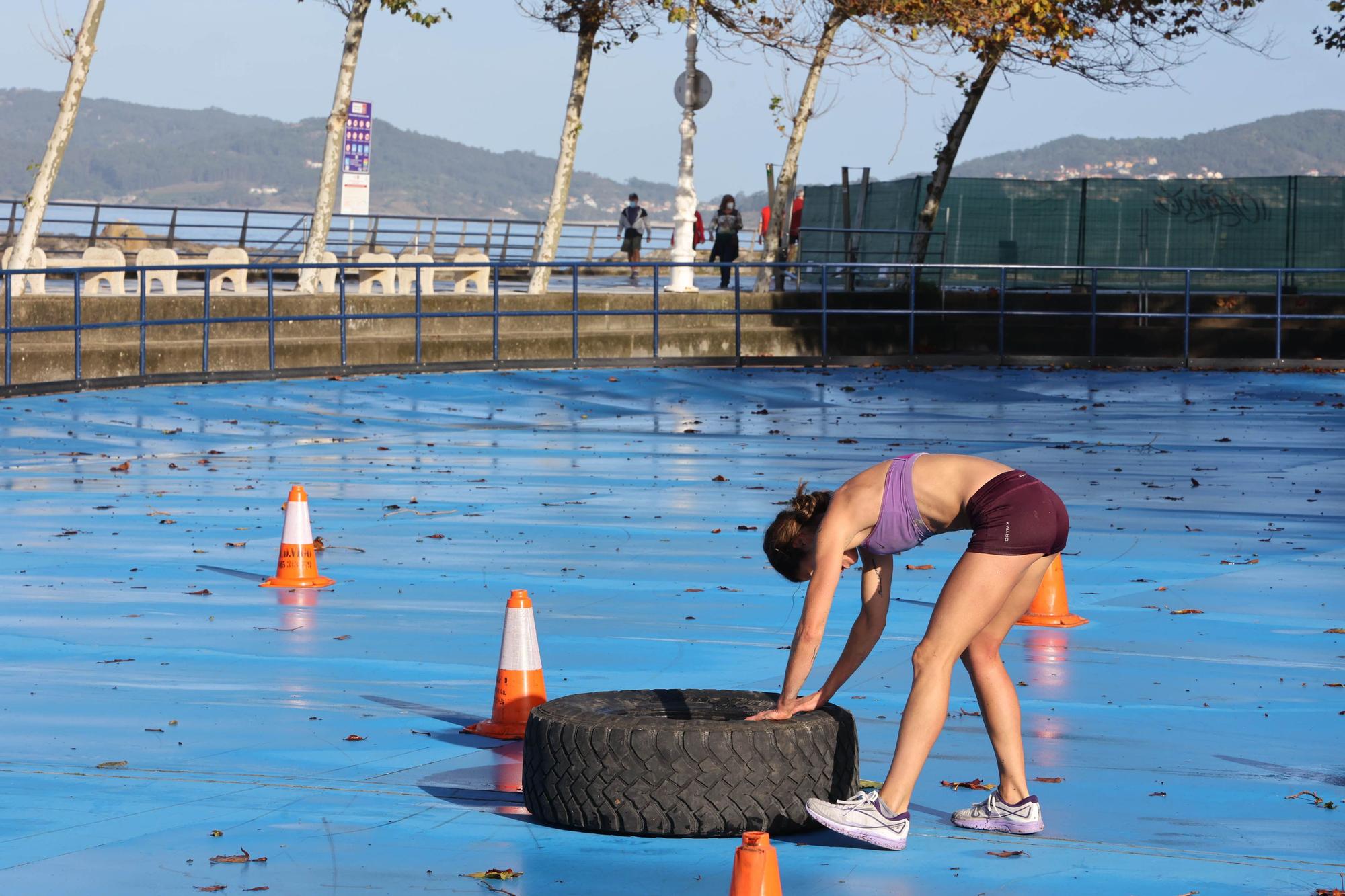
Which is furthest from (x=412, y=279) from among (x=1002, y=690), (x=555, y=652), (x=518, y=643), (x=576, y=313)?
(x=1002, y=690)

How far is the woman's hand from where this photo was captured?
5434mm

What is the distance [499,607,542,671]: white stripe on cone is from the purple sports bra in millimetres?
1696

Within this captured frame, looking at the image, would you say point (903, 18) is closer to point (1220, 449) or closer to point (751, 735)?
point (1220, 449)

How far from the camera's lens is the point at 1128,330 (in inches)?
1156

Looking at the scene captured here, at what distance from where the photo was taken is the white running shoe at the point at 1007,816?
5.21m

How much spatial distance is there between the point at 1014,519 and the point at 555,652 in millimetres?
3270

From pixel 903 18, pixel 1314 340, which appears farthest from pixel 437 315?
pixel 1314 340

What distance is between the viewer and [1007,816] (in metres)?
5.22

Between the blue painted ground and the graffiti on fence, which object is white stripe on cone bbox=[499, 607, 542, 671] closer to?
the blue painted ground

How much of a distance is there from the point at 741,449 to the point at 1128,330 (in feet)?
45.5

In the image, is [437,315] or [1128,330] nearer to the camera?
[437,315]

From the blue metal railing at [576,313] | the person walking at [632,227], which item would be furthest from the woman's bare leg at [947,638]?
the person walking at [632,227]

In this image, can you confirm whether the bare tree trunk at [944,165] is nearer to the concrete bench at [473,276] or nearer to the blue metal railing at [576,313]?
the blue metal railing at [576,313]

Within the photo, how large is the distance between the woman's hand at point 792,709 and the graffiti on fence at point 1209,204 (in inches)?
1207
